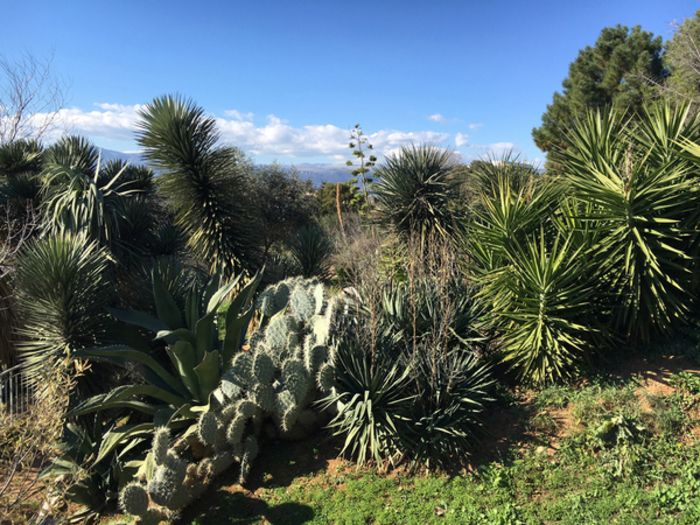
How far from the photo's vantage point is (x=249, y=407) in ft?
16.8

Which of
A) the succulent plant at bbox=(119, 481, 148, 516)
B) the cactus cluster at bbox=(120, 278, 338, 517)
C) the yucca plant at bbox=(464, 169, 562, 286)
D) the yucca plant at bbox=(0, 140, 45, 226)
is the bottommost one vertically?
the succulent plant at bbox=(119, 481, 148, 516)

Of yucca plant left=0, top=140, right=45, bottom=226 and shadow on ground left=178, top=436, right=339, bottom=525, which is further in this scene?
yucca plant left=0, top=140, right=45, bottom=226

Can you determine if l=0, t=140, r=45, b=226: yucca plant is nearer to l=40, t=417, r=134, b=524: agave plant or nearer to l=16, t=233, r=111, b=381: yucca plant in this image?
l=16, t=233, r=111, b=381: yucca plant

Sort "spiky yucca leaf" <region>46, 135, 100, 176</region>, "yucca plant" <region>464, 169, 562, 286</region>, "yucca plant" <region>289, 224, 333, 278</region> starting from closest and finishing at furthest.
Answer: "yucca plant" <region>464, 169, 562, 286</region> → "spiky yucca leaf" <region>46, 135, 100, 176</region> → "yucca plant" <region>289, 224, 333, 278</region>

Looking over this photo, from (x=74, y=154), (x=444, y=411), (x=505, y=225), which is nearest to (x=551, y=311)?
(x=505, y=225)

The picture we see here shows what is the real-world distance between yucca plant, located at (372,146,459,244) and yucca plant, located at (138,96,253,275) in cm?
335

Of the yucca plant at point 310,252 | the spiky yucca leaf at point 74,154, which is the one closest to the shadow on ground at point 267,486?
the yucca plant at point 310,252

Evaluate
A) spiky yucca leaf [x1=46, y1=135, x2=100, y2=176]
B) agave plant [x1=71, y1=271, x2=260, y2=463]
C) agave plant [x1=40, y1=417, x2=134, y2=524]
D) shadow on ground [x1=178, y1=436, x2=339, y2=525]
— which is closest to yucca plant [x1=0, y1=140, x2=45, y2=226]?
spiky yucca leaf [x1=46, y1=135, x2=100, y2=176]

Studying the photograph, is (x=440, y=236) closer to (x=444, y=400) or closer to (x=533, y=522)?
(x=444, y=400)

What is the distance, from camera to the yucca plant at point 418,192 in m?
8.92

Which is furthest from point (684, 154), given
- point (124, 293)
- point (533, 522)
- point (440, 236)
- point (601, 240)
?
point (124, 293)

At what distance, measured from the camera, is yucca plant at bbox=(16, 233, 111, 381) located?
6.13 meters

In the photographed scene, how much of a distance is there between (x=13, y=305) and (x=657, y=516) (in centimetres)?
1038

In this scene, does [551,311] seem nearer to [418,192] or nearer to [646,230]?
[646,230]
